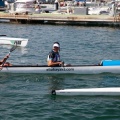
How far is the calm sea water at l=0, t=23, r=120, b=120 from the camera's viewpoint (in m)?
13.7

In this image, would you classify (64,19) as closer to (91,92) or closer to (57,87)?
(57,87)

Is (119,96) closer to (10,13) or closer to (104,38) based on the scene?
(104,38)

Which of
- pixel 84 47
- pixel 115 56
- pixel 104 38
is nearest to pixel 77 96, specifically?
pixel 115 56

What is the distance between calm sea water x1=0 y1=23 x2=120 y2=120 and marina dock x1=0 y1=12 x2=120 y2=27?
12725mm

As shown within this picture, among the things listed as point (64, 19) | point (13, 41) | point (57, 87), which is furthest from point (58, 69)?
point (64, 19)

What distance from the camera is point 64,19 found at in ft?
155

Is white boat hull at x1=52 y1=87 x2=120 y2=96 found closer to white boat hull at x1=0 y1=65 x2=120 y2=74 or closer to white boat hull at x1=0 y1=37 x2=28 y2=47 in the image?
white boat hull at x1=0 y1=65 x2=120 y2=74

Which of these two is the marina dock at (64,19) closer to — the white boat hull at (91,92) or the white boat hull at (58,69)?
the white boat hull at (58,69)

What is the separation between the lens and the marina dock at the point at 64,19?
45469mm

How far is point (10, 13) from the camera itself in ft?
168

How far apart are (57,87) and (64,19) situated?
30.4 m

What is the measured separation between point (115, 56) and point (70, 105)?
12.7 m

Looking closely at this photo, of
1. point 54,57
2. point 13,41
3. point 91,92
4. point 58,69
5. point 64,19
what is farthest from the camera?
point 64,19

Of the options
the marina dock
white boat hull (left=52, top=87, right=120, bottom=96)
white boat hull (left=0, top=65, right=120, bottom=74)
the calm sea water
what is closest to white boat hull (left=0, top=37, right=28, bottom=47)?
the calm sea water
